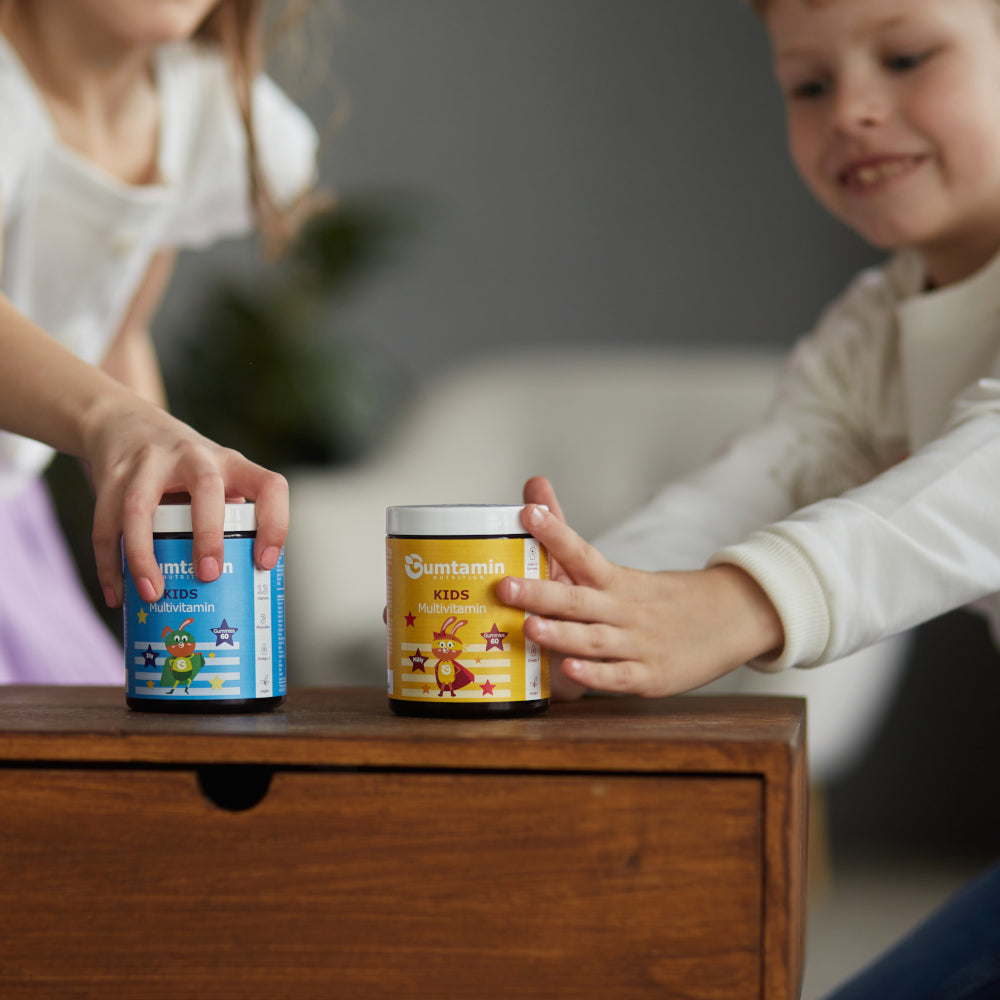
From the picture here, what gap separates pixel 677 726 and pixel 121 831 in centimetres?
27

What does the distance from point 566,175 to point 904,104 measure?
6.97ft

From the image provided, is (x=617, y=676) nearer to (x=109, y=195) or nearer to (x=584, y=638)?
(x=584, y=638)

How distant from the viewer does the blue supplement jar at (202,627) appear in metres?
0.64

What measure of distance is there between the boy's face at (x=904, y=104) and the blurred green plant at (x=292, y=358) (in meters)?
1.73

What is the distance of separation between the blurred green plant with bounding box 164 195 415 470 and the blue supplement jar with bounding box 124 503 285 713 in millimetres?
1975

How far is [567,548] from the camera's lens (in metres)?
0.64

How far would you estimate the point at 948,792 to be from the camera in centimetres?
258

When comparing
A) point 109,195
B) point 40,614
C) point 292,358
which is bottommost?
point 40,614

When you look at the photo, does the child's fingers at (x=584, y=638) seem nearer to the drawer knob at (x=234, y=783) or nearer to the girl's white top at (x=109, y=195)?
the drawer knob at (x=234, y=783)

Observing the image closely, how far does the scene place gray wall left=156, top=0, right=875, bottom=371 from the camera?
2902 millimetres

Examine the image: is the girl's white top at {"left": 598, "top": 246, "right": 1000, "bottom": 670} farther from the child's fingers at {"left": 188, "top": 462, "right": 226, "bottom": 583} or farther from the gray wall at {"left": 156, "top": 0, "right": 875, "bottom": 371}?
the gray wall at {"left": 156, "top": 0, "right": 875, "bottom": 371}

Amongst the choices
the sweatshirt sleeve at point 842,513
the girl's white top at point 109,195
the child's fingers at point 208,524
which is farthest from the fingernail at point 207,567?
the girl's white top at point 109,195

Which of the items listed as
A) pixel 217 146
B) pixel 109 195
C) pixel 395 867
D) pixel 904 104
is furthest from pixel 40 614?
pixel 904 104

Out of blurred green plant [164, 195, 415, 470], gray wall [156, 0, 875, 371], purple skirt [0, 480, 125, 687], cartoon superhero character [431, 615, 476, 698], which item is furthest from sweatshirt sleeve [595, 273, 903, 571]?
gray wall [156, 0, 875, 371]
